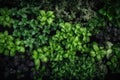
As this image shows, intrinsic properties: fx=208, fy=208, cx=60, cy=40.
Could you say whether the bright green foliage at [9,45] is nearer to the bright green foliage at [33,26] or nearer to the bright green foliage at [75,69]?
the bright green foliage at [33,26]

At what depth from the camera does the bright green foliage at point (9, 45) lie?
10.1 ft

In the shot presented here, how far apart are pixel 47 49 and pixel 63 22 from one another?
511mm

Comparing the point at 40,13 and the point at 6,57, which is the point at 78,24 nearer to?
the point at 40,13

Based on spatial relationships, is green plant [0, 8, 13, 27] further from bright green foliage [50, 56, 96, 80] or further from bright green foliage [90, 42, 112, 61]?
bright green foliage [90, 42, 112, 61]

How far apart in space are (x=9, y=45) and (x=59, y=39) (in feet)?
2.56

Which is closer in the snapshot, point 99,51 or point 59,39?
point 59,39

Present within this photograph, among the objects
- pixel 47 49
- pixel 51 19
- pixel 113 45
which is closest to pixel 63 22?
pixel 51 19

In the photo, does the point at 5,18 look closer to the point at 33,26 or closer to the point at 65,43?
the point at 33,26

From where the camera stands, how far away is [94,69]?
354cm

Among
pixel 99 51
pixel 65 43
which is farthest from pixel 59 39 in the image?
pixel 99 51

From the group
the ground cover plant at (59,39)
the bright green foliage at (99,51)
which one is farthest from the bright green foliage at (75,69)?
the bright green foliage at (99,51)

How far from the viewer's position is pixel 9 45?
10.2 ft

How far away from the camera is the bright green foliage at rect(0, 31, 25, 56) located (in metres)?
3.07

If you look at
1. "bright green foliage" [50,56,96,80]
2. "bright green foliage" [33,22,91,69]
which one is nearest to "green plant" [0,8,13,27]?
"bright green foliage" [33,22,91,69]
